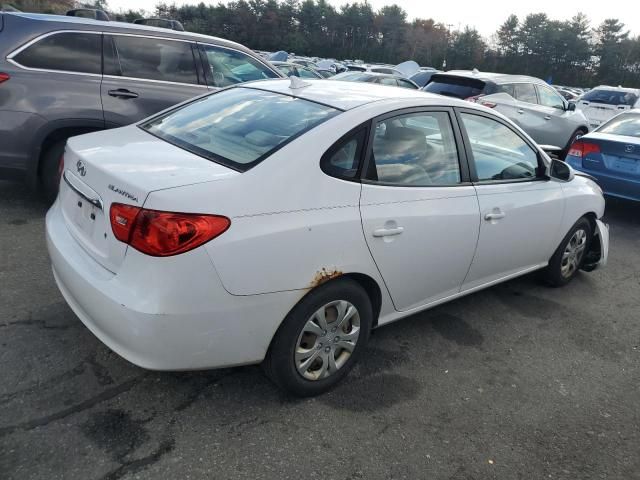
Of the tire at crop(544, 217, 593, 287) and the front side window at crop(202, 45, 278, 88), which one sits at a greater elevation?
the front side window at crop(202, 45, 278, 88)

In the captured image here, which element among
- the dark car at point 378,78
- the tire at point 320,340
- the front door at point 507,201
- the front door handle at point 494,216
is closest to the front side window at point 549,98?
the dark car at point 378,78

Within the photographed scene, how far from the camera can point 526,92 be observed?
9.91 m

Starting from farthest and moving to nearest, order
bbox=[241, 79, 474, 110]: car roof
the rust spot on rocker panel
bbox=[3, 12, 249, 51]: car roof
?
bbox=[3, 12, 249, 51]: car roof, bbox=[241, 79, 474, 110]: car roof, the rust spot on rocker panel

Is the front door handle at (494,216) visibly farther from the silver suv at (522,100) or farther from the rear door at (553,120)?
the rear door at (553,120)

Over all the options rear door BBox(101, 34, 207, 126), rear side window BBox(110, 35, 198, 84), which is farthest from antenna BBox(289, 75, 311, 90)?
rear side window BBox(110, 35, 198, 84)

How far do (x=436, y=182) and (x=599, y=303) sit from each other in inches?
88.3

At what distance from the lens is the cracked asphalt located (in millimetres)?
2355

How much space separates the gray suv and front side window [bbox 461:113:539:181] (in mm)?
3201

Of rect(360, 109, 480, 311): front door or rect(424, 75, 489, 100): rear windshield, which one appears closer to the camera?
rect(360, 109, 480, 311): front door

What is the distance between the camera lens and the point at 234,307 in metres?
2.32

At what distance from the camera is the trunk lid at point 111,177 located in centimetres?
234

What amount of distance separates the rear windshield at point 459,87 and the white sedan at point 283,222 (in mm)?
5905

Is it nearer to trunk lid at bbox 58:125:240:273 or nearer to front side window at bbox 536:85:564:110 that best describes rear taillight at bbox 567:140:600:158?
front side window at bbox 536:85:564:110

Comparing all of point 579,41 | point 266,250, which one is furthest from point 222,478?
point 579,41
